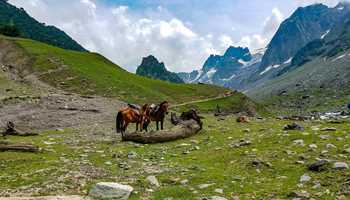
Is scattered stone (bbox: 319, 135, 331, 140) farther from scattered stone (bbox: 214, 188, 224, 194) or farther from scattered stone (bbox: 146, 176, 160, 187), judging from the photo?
scattered stone (bbox: 146, 176, 160, 187)

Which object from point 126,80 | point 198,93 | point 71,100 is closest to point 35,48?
point 126,80

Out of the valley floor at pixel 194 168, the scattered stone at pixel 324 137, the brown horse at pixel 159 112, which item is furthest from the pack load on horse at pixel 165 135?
the scattered stone at pixel 324 137

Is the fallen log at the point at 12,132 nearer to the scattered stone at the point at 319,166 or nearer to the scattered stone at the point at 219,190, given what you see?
the scattered stone at the point at 219,190

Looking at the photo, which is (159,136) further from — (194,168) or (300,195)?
(300,195)

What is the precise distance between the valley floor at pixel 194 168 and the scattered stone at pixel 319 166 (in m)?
0.22

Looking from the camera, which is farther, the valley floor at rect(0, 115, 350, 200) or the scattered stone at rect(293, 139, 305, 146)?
the scattered stone at rect(293, 139, 305, 146)

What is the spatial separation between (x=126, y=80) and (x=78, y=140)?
63.6 metres

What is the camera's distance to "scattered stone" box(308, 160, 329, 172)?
17.8 m

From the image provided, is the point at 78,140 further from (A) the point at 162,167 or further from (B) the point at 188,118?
(A) the point at 162,167

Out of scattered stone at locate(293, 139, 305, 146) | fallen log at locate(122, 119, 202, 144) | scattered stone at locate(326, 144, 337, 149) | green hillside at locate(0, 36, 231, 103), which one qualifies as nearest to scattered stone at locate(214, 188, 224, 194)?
scattered stone at locate(326, 144, 337, 149)

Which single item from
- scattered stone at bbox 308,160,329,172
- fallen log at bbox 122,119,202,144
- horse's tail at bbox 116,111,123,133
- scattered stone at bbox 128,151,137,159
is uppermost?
horse's tail at bbox 116,111,123,133

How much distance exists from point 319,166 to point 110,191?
25.6 ft

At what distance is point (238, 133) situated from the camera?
31031 mm

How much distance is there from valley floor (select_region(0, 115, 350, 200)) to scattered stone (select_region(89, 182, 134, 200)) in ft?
1.31
